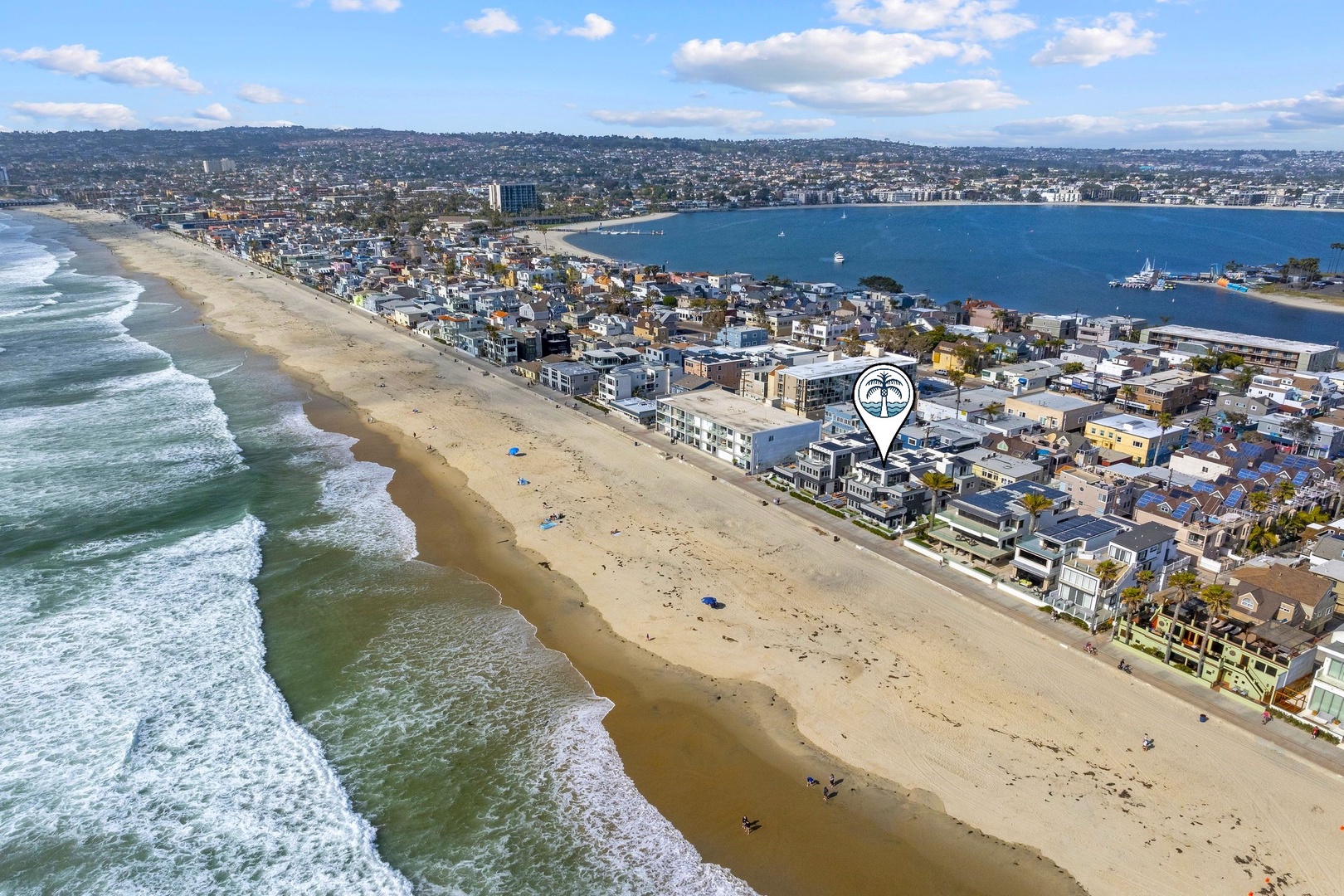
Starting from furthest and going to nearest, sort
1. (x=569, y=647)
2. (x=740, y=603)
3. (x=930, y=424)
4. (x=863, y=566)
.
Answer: (x=930, y=424) < (x=863, y=566) < (x=740, y=603) < (x=569, y=647)

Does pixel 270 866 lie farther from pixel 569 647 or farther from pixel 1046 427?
pixel 1046 427

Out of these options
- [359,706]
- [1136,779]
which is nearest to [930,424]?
[1136,779]

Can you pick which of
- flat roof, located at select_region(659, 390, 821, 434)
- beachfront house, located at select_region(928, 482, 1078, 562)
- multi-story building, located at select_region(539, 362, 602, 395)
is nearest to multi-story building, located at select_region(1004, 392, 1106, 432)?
beachfront house, located at select_region(928, 482, 1078, 562)

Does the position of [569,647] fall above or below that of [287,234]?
below

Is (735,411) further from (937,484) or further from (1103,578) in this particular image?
(1103,578)

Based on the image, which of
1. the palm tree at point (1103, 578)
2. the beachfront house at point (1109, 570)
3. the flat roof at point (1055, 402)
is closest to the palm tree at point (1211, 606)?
the palm tree at point (1103, 578)

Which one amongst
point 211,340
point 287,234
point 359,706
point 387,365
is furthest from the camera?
point 287,234

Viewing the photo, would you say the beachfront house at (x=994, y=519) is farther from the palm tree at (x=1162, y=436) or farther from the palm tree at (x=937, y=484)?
the palm tree at (x=1162, y=436)

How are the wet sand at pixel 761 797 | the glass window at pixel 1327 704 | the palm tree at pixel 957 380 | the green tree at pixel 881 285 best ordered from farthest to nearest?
the green tree at pixel 881 285 → the palm tree at pixel 957 380 → the glass window at pixel 1327 704 → the wet sand at pixel 761 797
